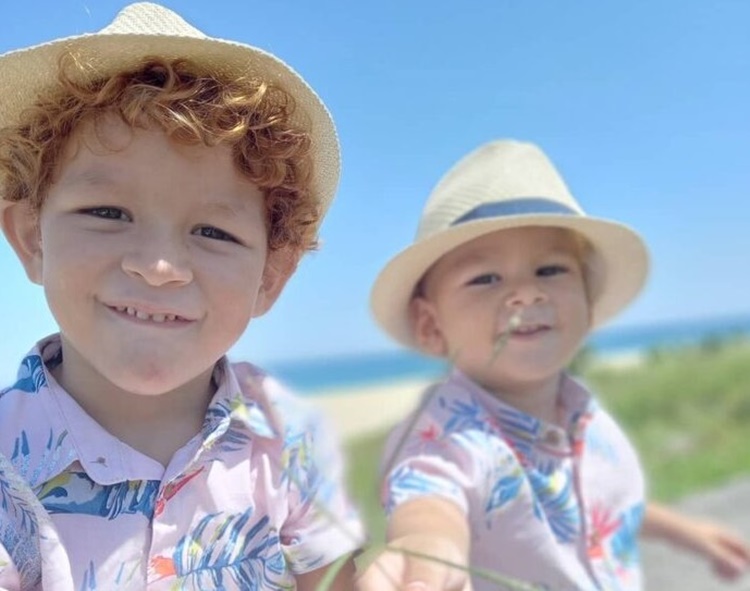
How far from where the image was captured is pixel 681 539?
2.40 m

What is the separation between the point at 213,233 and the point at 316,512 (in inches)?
16.9

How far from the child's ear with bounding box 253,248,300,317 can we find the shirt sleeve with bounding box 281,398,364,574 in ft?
0.71

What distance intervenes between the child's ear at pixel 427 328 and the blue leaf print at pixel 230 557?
2.55 ft

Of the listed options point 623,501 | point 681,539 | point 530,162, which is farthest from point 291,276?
point 681,539

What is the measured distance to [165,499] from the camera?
1301 mm

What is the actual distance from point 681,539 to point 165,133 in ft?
5.63

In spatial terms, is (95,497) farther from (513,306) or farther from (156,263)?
(513,306)

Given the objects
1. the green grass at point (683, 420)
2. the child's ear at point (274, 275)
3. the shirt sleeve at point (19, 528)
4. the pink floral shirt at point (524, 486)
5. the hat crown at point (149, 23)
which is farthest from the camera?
the green grass at point (683, 420)

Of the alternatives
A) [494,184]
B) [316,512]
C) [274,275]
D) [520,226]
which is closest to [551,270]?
[520,226]

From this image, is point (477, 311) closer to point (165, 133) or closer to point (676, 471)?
point (165, 133)

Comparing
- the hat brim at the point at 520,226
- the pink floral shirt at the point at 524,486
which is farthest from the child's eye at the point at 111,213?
the hat brim at the point at 520,226

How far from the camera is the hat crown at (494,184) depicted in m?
2.00

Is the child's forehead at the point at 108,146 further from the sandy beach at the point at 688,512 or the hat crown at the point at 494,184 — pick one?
the sandy beach at the point at 688,512

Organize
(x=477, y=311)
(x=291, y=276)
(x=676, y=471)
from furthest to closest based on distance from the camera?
(x=676, y=471), (x=477, y=311), (x=291, y=276)
